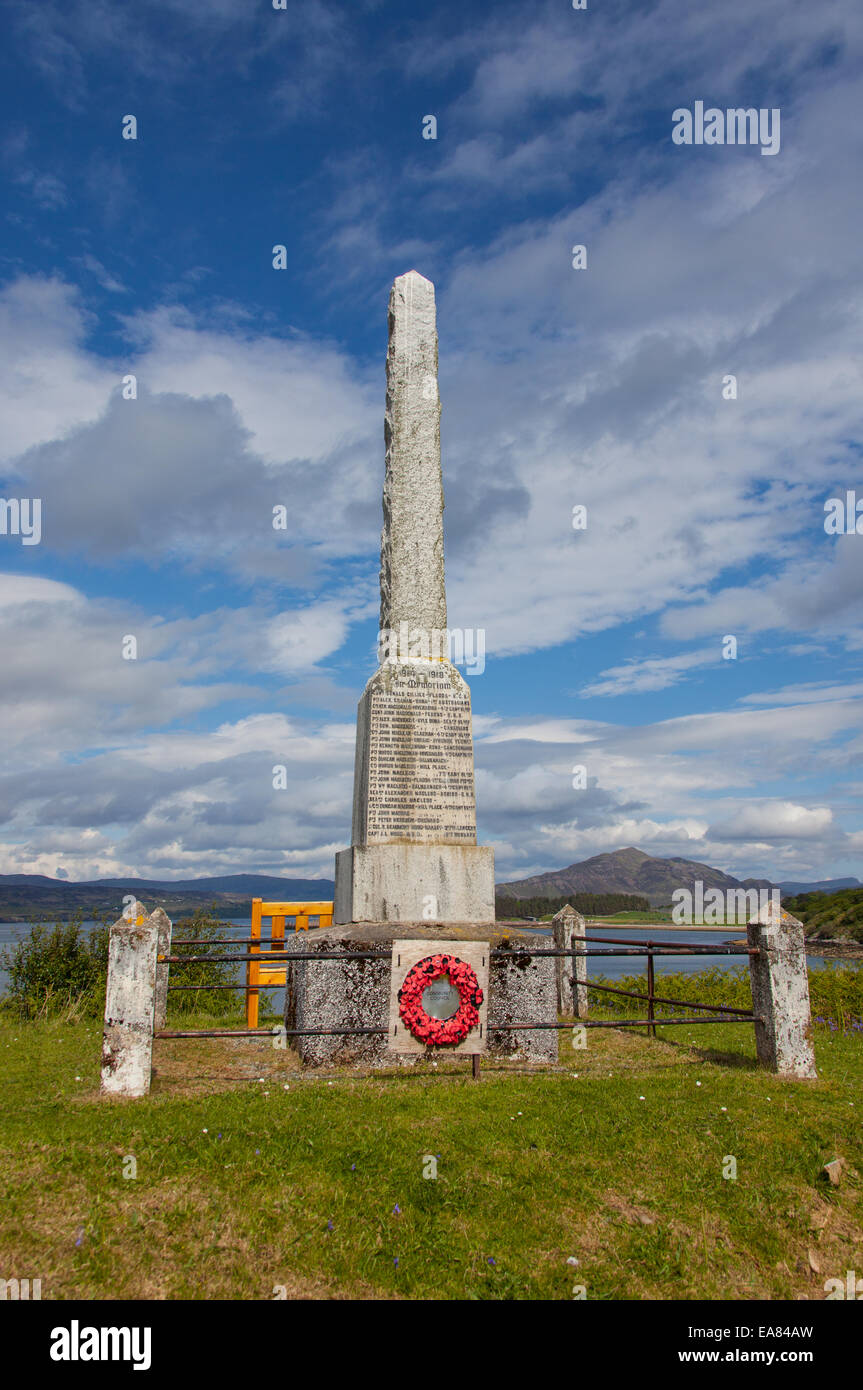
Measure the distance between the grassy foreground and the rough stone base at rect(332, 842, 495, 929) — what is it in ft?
6.86

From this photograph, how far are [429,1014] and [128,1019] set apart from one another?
2.83 meters

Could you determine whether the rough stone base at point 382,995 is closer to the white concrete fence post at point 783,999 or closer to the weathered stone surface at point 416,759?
the weathered stone surface at point 416,759

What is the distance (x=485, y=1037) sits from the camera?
334 inches

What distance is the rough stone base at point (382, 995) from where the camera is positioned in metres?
8.48

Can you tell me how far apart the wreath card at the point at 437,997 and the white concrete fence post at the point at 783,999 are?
2842 mm

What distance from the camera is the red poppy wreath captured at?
8203mm

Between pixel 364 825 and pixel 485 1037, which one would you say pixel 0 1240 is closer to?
pixel 485 1037

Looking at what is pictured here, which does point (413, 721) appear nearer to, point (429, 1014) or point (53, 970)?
point (429, 1014)

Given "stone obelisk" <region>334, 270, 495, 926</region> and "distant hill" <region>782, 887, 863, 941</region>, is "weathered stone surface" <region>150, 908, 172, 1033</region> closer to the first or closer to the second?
"stone obelisk" <region>334, 270, 495, 926</region>

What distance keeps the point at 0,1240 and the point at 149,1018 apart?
2.69m

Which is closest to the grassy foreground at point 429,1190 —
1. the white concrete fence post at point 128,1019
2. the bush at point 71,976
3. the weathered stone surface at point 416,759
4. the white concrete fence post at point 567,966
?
the white concrete fence post at point 128,1019

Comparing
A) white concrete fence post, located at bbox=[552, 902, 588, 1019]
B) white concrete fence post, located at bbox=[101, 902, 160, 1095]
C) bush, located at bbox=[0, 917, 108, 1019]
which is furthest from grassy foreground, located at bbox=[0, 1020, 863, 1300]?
bush, located at bbox=[0, 917, 108, 1019]

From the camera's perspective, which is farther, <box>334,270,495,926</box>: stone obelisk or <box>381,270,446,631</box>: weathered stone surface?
<box>381,270,446,631</box>: weathered stone surface
